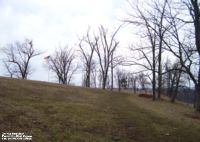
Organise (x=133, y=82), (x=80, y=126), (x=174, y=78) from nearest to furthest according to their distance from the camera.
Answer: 1. (x=80, y=126)
2. (x=174, y=78)
3. (x=133, y=82)

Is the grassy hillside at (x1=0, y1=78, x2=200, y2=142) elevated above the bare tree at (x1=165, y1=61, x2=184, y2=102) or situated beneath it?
situated beneath

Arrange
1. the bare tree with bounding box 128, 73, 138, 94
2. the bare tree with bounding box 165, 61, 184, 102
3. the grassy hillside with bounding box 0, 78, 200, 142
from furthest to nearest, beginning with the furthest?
the bare tree with bounding box 128, 73, 138, 94, the bare tree with bounding box 165, 61, 184, 102, the grassy hillside with bounding box 0, 78, 200, 142

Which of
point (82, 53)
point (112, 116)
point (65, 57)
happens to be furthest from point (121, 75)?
point (112, 116)

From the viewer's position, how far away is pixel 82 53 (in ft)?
214

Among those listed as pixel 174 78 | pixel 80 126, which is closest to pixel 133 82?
pixel 174 78

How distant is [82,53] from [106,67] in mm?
8742

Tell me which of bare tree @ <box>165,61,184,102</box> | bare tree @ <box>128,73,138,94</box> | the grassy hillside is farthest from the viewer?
bare tree @ <box>128,73,138,94</box>

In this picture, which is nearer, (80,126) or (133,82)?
(80,126)

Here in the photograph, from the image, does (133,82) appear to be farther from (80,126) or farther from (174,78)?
(80,126)

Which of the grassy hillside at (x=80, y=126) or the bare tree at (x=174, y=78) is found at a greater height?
the bare tree at (x=174, y=78)

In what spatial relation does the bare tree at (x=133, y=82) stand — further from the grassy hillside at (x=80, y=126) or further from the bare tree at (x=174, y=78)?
the grassy hillside at (x=80, y=126)

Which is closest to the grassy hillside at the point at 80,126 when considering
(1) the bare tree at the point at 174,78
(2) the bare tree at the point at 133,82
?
(1) the bare tree at the point at 174,78

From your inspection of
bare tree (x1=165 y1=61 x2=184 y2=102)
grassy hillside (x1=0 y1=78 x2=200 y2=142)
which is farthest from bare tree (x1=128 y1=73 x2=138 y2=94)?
grassy hillside (x1=0 y1=78 x2=200 y2=142)

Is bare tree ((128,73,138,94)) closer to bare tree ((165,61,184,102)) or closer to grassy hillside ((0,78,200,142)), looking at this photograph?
bare tree ((165,61,184,102))
